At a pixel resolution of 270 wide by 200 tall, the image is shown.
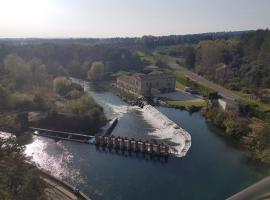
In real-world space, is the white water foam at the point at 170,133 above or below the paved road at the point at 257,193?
below

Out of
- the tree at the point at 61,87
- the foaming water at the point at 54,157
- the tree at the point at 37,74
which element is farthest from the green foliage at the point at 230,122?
the tree at the point at 37,74

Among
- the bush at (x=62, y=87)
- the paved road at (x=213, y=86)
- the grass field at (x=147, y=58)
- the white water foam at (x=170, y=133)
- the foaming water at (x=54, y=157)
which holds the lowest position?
the grass field at (x=147, y=58)

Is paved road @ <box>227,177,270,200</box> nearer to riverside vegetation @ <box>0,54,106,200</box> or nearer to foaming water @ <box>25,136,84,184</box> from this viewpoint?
riverside vegetation @ <box>0,54,106,200</box>

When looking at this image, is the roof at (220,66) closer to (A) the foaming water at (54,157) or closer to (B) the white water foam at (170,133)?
(B) the white water foam at (170,133)

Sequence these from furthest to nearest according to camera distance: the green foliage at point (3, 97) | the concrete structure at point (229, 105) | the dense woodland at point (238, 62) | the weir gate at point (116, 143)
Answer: the dense woodland at point (238, 62) → the concrete structure at point (229, 105) → the green foliage at point (3, 97) → the weir gate at point (116, 143)

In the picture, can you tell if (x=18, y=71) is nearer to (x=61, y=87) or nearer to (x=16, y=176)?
(x=61, y=87)

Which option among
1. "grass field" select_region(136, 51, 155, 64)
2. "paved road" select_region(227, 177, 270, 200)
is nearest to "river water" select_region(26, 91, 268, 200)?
"paved road" select_region(227, 177, 270, 200)

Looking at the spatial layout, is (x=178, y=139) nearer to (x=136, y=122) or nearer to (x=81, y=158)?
(x=136, y=122)
